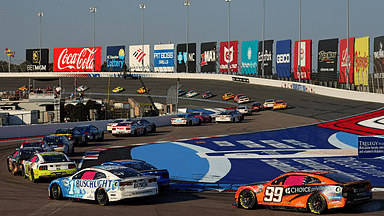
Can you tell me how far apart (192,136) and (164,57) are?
6416cm

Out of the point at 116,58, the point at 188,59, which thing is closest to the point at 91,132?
the point at 188,59

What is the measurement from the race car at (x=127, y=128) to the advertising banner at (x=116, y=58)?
2560 inches

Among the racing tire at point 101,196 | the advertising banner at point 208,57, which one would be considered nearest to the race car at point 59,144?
the racing tire at point 101,196

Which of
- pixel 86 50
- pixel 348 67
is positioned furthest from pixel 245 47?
pixel 86 50

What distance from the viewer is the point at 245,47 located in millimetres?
89000

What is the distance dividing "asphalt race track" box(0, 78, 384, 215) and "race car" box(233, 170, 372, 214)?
1.02 ft

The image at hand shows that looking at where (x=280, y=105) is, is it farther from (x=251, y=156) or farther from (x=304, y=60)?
(x=251, y=156)

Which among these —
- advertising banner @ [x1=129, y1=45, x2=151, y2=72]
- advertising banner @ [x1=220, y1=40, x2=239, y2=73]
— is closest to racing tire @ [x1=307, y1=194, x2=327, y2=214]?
advertising banner @ [x1=220, y1=40, x2=239, y2=73]

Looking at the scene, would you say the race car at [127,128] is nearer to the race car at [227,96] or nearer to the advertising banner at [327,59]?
the race car at [227,96]

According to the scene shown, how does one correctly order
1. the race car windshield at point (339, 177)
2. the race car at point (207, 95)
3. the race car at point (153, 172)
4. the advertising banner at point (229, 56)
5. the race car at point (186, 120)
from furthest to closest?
the advertising banner at point (229, 56), the race car at point (207, 95), the race car at point (186, 120), the race car at point (153, 172), the race car windshield at point (339, 177)

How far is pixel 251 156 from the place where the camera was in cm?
2530

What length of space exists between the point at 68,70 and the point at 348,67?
63361 mm

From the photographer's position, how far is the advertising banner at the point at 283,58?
269 feet

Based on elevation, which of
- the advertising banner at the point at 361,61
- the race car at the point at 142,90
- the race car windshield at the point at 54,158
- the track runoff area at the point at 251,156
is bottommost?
the track runoff area at the point at 251,156
